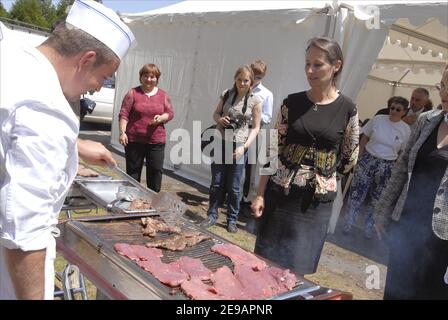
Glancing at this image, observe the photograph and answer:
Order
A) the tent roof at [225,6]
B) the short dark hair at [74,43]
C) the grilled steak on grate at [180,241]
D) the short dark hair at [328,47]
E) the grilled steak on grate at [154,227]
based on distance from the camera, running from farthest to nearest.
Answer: the tent roof at [225,6] < the short dark hair at [328,47] < the grilled steak on grate at [154,227] < the grilled steak on grate at [180,241] < the short dark hair at [74,43]

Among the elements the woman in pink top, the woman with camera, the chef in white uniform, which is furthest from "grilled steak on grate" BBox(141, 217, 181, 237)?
the woman in pink top

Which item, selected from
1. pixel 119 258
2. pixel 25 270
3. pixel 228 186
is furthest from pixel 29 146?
pixel 228 186

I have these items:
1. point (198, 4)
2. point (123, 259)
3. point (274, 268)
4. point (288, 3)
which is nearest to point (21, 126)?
point (123, 259)

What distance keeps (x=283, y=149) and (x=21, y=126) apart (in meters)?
1.84

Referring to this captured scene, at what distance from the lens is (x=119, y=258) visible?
204 centimetres

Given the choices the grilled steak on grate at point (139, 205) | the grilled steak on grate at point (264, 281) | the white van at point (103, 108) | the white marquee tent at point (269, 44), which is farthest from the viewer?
the white van at point (103, 108)

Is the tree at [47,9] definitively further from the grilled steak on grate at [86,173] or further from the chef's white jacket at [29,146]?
the chef's white jacket at [29,146]

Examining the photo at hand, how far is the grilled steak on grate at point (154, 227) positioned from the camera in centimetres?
247

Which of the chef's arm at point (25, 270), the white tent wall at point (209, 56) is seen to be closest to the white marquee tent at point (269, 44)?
the white tent wall at point (209, 56)

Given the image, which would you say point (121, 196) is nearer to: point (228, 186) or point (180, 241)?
point (180, 241)

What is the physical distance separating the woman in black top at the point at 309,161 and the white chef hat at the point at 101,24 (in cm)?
127

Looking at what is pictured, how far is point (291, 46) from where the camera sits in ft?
18.7

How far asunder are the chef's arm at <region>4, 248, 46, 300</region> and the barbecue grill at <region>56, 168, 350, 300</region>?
1.78 feet

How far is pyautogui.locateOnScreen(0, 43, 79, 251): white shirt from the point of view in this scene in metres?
1.27
